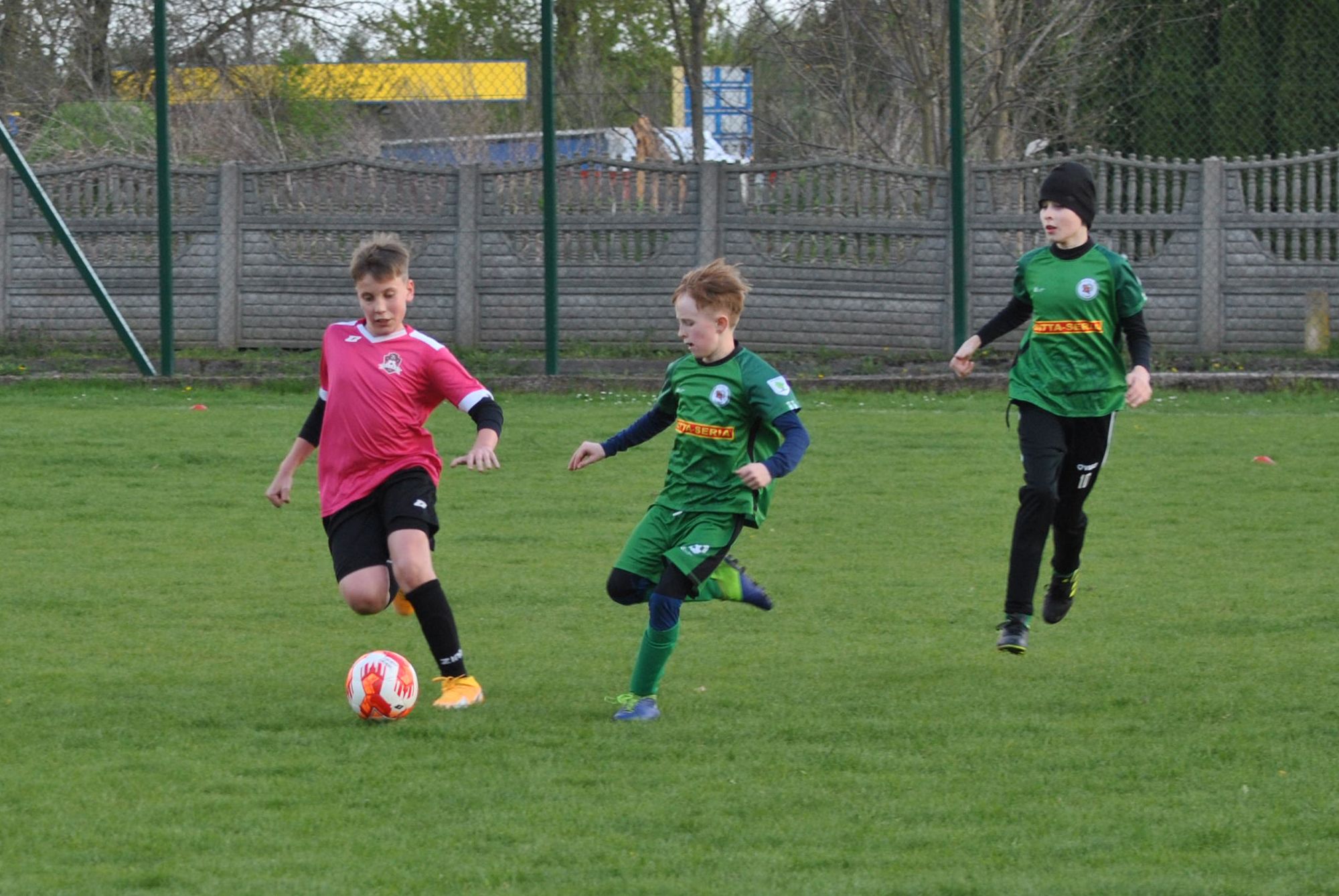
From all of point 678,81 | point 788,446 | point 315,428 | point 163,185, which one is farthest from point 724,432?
point 678,81

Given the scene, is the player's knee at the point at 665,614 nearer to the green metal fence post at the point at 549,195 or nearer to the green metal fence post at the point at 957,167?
the green metal fence post at the point at 549,195

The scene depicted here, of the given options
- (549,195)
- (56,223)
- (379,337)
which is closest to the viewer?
(379,337)

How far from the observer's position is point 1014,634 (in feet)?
19.1

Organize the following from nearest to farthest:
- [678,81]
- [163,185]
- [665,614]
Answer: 1. [665,614]
2. [163,185]
3. [678,81]

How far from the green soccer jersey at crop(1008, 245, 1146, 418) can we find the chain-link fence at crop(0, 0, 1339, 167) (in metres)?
10.1

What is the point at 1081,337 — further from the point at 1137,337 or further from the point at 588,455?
the point at 588,455

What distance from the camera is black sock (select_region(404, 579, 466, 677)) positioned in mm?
5457

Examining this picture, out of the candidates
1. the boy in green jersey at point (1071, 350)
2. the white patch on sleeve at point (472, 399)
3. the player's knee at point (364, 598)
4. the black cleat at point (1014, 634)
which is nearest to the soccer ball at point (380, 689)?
the player's knee at point (364, 598)

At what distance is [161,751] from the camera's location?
4.81 meters

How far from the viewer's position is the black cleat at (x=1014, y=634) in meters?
5.80

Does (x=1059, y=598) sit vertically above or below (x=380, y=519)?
below

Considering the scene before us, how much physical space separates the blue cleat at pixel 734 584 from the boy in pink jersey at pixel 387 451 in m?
0.79

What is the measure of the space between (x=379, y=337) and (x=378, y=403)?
252 mm

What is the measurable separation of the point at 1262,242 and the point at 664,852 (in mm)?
Answer: 12632
